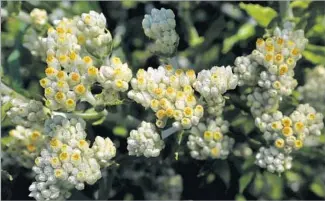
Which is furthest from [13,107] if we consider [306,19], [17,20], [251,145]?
[306,19]

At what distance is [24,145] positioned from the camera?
6.35ft

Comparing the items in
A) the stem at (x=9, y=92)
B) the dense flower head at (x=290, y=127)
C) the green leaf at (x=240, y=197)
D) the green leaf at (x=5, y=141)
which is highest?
the dense flower head at (x=290, y=127)

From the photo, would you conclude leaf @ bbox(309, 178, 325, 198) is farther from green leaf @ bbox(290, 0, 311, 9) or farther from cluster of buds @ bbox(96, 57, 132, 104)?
cluster of buds @ bbox(96, 57, 132, 104)

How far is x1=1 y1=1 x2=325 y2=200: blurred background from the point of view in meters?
1.94

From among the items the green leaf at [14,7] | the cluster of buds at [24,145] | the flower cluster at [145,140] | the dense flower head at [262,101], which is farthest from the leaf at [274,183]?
the green leaf at [14,7]

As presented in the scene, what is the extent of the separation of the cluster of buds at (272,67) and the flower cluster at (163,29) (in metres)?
0.19

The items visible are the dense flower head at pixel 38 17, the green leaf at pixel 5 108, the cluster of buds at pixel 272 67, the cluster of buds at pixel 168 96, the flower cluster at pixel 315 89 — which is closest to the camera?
the cluster of buds at pixel 168 96

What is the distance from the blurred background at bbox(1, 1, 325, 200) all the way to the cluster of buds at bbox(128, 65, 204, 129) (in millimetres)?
269

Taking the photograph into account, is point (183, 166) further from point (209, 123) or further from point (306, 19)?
point (306, 19)

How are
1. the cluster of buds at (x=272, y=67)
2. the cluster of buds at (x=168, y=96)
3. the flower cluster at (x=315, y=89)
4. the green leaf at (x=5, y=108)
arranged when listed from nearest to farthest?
the cluster of buds at (x=168, y=96)
the cluster of buds at (x=272, y=67)
the green leaf at (x=5, y=108)
the flower cluster at (x=315, y=89)

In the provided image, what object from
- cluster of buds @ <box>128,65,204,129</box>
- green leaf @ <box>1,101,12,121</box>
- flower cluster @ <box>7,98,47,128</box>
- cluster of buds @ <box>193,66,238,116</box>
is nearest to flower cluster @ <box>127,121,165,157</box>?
cluster of buds @ <box>128,65,204,129</box>

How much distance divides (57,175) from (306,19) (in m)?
0.91

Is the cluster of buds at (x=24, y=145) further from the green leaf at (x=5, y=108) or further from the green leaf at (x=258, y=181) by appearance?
the green leaf at (x=258, y=181)

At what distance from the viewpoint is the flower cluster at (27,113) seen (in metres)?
1.76
